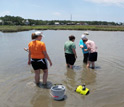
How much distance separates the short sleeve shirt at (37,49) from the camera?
4903mm

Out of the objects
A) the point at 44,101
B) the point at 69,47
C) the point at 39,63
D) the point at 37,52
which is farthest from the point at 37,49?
the point at 69,47

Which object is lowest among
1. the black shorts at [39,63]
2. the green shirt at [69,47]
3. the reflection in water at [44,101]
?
the reflection in water at [44,101]

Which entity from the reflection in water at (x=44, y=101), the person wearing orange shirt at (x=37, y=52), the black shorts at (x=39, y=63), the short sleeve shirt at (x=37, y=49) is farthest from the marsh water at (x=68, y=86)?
the short sleeve shirt at (x=37, y=49)

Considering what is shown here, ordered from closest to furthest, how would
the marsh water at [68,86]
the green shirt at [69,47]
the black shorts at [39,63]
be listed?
the marsh water at [68,86] → the black shorts at [39,63] → the green shirt at [69,47]

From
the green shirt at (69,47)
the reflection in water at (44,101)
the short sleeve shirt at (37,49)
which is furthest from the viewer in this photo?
the green shirt at (69,47)

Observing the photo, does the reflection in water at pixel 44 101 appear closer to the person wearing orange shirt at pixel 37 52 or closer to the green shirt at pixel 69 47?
the person wearing orange shirt at pixel 37 52

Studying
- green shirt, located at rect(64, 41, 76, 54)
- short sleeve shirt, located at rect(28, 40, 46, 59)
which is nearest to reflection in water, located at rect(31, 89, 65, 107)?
short sleeve shirt, located at rect(28, 40, 46, 59)

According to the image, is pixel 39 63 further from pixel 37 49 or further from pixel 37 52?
pixel 37 49

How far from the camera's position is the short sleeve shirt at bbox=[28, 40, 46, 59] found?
4.90 meters

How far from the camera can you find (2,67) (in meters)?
8.23

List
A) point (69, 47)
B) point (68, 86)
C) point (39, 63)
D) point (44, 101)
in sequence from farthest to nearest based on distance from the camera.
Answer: point (69, 47)
point (68, 86)
point (39, 63)
point (44, 101)

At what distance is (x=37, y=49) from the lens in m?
4.96

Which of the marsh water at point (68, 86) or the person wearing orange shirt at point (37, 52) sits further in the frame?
the person wearing orange shirt at point (37, 52)

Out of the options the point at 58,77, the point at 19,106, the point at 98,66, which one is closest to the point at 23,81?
the point at 58,77
